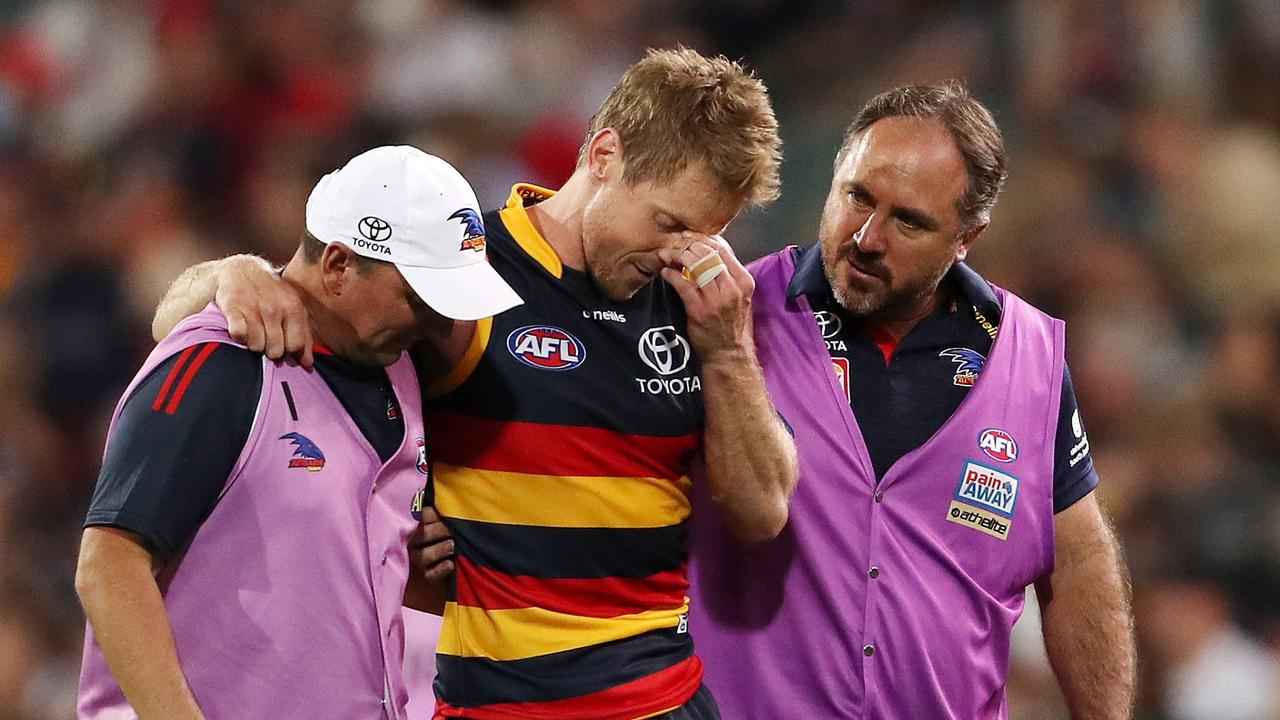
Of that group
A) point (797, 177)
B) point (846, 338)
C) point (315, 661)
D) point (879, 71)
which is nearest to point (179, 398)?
point (315, 661)

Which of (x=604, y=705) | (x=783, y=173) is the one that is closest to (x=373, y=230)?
(x=604, y=705)

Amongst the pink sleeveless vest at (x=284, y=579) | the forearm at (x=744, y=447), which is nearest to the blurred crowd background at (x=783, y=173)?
the forearm at (x=744, y=447)

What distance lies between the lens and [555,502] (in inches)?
128

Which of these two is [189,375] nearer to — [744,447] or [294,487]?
[294,487]

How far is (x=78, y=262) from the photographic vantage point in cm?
763

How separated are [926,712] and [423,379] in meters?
1.39

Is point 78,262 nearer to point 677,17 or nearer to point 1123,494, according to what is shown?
point 677,17

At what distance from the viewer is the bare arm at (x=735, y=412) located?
327 centimetres

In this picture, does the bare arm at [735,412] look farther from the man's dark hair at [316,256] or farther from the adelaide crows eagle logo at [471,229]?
the man's dark hair at [316,256]

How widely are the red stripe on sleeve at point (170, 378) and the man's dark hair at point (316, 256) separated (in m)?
0.32

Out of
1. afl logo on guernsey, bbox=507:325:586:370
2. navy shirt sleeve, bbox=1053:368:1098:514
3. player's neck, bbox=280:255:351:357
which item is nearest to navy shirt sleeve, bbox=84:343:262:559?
player's neck, bbox=280:255:351:357

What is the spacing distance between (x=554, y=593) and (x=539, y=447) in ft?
0.97

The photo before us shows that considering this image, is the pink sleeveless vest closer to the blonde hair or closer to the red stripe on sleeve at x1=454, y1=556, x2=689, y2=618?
the red stripe on sleeve at x1=454, y1=556, x2=689, y2=618

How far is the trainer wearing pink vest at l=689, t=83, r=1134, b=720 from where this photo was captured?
3648mm
